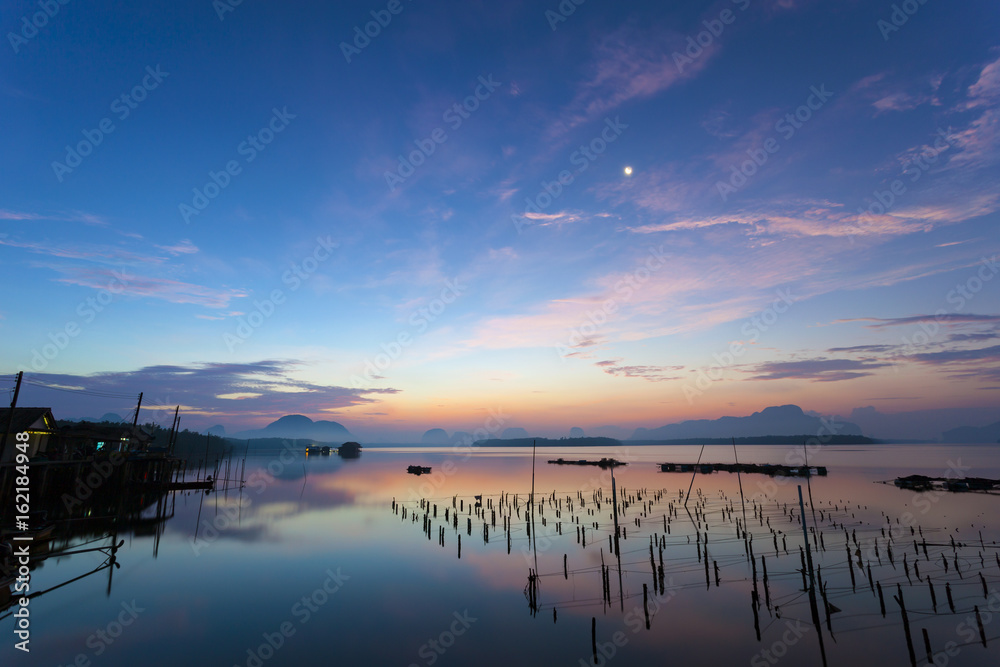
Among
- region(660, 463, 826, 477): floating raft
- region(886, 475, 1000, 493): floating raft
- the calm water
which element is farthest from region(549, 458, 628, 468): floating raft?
the calm water

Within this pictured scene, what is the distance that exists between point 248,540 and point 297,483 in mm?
55868

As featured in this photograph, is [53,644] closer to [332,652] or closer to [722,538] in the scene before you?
[332,652]

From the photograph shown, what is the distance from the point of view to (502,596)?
24.6 meters

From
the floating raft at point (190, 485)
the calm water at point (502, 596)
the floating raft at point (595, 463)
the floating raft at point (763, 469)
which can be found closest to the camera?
the calm water at point (502, 596)

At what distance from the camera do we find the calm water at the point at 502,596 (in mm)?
18125

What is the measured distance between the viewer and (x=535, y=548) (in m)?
34.5

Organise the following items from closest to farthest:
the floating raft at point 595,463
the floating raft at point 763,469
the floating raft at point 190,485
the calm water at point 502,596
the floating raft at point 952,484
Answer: the calm water at point 502,596 < the floating raft at point 190,485 < the floating raft at point 952,484 < the floating raft at point 763,469 < the floating raft at point 595,463

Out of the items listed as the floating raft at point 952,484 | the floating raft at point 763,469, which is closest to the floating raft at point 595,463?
the floating raft at point 763,469

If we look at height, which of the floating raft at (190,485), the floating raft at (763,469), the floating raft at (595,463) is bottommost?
the floating raft at (595,463)

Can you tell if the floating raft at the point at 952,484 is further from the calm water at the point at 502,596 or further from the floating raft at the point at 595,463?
the floating raft at the point at 595,463

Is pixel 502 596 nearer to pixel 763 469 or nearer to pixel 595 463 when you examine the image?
pixel 763 469

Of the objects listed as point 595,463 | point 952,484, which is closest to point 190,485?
point 952,484

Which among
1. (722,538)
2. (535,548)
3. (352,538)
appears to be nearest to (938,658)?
(722,538)

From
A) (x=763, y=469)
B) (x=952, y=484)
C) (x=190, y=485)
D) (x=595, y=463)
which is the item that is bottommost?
(x=595, y=463)
